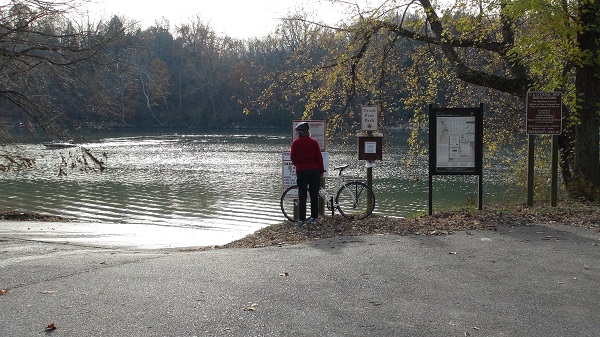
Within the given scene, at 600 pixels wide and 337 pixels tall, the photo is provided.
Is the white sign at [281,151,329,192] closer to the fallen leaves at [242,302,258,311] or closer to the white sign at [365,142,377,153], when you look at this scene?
the white sign at [365,142,377,153]

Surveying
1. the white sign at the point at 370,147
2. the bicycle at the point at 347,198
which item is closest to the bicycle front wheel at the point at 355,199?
the bicycle at the point at 347,198

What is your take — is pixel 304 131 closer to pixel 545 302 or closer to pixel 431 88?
pixel 545 302

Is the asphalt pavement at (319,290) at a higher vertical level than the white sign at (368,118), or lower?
lower

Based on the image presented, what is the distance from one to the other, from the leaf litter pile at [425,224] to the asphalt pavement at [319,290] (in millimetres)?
966

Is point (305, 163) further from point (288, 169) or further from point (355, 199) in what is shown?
point (355, 199)

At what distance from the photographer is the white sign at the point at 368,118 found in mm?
13062

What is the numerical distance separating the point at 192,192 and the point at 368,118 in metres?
17.0

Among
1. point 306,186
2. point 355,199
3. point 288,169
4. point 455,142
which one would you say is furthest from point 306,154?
point 455,142

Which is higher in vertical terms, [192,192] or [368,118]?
[368,118]

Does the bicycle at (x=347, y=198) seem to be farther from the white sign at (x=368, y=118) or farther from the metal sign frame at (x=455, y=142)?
the metal sign frame at (x=455, y=142)

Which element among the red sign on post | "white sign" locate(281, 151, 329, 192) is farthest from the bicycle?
the red sign on post

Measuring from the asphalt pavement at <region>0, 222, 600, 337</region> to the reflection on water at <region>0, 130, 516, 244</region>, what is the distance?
21.8 ft

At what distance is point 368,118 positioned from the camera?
43.1 ft

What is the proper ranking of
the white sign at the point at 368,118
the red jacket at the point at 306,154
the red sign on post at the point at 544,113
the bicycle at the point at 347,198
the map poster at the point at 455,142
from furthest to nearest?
the white sign at the point at 368,118, the red sign on post at the point at 544,113, the bicycle at the point at 347,198, the map poster at the point at 455,142, the red jacket at the point at 306,154
